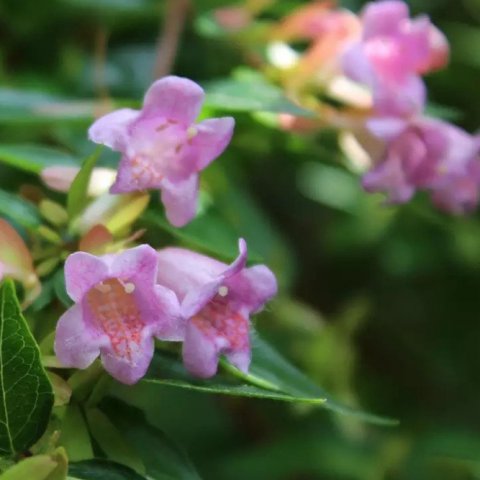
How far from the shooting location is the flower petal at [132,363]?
0.58 meters

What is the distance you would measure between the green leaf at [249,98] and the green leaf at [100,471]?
327 millimetres

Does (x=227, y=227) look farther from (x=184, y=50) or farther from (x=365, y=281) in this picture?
(x=365, y=281)

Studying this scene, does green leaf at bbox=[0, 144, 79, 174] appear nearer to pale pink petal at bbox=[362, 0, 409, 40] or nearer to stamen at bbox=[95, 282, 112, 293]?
stamen at bbox=[95, 282, 112, 293]

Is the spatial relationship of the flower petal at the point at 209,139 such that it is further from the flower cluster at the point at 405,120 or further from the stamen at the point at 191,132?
the flower cluster at the point at 405,120

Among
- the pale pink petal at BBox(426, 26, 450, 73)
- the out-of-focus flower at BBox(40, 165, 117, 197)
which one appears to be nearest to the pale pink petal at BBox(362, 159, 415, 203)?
the pale pink petal at BBox(426, 26, 450, 73)

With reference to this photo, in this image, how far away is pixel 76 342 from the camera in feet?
1.92

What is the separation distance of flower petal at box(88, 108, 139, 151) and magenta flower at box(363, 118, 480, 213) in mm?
239

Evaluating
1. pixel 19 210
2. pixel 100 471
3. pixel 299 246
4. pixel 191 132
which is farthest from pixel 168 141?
pixel 299 246

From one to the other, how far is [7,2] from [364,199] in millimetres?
573

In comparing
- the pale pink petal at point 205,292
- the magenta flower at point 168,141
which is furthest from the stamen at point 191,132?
the pale pink petal at point 205,292

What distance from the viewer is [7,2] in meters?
1.19

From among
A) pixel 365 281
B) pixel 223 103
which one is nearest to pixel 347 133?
pixel 223 103

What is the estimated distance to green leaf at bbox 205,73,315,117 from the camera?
2.67ft

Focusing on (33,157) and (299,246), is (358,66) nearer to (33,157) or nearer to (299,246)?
(33,157)
